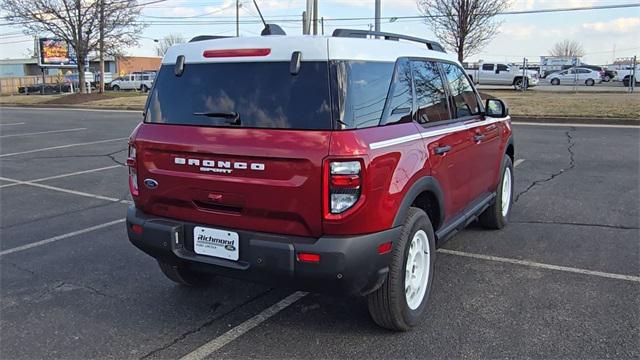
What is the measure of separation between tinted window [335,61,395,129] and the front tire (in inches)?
27.4

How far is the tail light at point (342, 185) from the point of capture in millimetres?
2934

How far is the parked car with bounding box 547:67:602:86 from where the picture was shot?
134 ft

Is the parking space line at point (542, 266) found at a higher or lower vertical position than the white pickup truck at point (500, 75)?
lower

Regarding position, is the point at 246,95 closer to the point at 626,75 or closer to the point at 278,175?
the point at 278,175

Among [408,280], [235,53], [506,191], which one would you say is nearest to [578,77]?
[506,191]

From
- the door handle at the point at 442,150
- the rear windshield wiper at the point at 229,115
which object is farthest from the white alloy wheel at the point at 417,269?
the rear windshield wiper at the point at 229,115

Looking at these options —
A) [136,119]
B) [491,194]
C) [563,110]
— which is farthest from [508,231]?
[136,119]

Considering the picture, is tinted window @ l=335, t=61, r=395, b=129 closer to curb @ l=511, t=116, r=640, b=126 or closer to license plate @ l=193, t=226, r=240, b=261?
license plate @ l=193, t=226, r=240, b=261

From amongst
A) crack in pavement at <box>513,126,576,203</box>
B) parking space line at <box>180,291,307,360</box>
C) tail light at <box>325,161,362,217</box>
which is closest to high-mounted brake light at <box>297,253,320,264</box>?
tail light at <box>325,161,362,217</box>

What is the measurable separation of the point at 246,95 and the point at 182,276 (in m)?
1.66

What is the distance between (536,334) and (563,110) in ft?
52.4

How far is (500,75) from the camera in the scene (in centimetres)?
3706

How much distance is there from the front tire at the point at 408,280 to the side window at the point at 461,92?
4.53ft

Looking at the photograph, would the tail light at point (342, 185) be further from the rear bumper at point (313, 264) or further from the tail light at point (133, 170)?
the tail light at point (133, 170)
